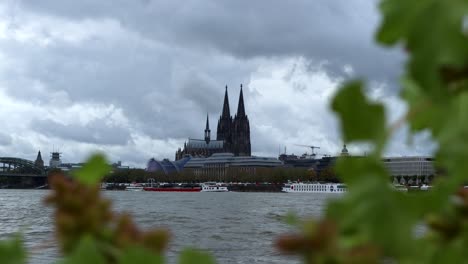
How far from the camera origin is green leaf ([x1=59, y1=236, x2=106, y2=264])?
35cm

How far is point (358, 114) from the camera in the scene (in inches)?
13.7

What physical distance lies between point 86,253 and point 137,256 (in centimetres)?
4

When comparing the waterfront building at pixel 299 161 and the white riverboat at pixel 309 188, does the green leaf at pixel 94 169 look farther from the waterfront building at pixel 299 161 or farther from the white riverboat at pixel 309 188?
the waterfront building at pixel 299 161

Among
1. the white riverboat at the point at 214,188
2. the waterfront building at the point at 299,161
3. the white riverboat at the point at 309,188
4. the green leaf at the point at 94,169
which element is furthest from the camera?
the waterfront building at the point at 299,161

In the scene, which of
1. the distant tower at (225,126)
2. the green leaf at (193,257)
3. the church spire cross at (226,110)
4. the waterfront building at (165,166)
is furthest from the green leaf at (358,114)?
the church spire cross at (226,110)

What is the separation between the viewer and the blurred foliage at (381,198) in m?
0.32

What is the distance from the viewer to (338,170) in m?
0.41

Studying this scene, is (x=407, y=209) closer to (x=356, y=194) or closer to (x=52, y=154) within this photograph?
(x=356, y=194)

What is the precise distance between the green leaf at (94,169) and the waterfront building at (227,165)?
293 feet

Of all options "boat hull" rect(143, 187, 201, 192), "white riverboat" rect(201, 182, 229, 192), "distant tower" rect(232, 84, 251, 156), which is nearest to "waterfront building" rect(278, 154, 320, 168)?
"distant tower" rect(232, 84, 251, 156)

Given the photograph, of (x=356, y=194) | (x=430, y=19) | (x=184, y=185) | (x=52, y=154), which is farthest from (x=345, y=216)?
(x=52, y=154)

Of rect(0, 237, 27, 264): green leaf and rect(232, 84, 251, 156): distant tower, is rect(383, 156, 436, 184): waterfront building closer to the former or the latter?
rect(0, 237, 27, 264): green leaf

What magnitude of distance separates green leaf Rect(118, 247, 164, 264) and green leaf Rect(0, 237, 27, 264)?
0.16m

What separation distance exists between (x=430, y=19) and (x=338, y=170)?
0.42 feet
